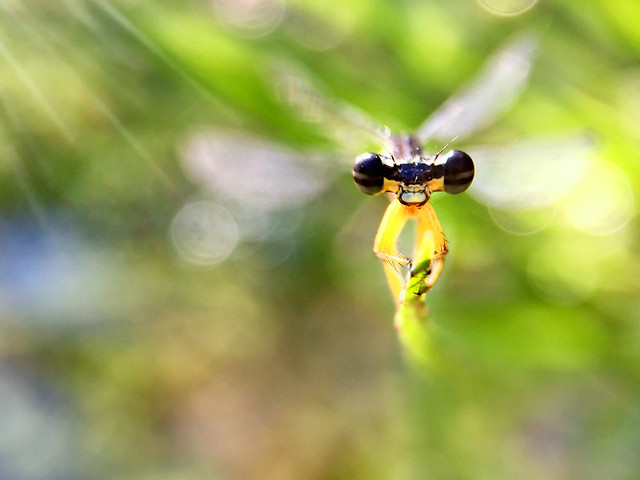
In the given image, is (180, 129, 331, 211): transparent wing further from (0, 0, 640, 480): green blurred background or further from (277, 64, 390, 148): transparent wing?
(277, 64, 390, 148): transparent wing

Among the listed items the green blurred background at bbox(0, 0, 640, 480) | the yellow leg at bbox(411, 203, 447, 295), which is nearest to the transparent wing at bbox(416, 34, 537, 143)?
the green blurred background at bbox(0, 0, 640, 480)

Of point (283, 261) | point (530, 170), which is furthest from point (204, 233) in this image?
point (530, 170)

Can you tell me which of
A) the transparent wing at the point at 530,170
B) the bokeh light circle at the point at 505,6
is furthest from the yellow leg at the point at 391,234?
the bokeh light circle at the point at 505,6

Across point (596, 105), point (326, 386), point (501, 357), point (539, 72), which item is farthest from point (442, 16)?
point (326, 386)

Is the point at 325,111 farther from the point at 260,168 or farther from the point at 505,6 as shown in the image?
the point at 505,6

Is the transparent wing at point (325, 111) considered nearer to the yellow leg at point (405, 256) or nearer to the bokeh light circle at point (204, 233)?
the yellow leg at point (405, 256)

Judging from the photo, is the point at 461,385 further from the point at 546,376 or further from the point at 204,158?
the point at 204,158

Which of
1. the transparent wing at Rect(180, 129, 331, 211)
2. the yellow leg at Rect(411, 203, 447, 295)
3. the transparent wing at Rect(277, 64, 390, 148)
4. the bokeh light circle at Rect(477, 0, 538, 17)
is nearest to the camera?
the yellow leg at Rect(411, 203, 447, 295)
